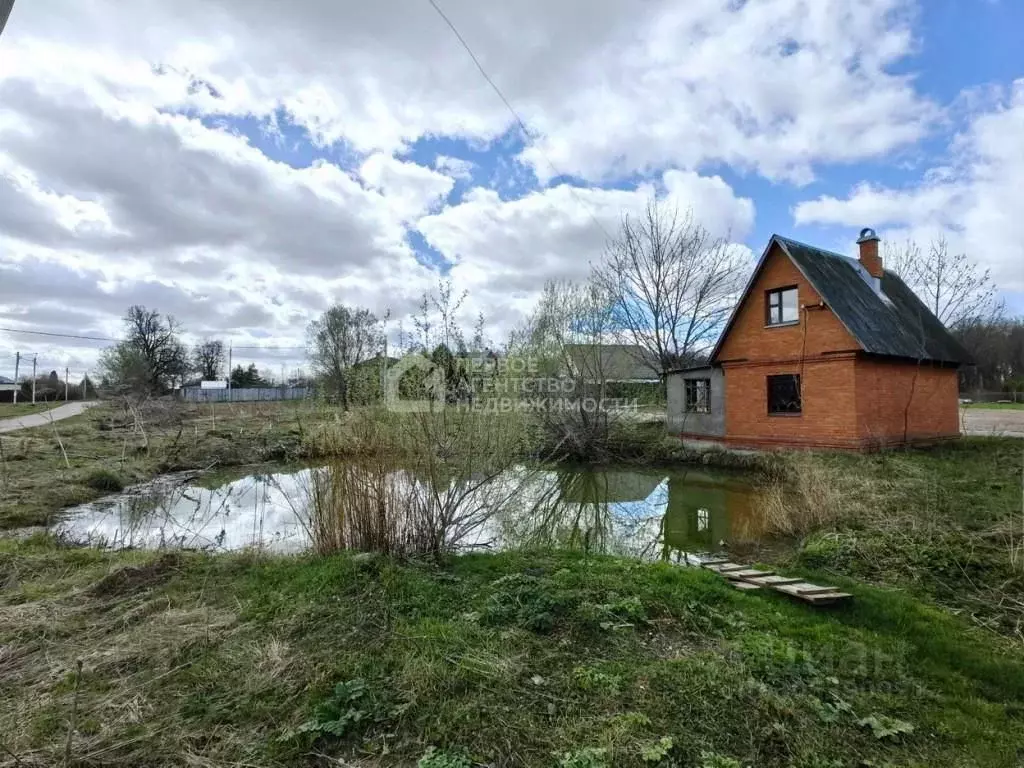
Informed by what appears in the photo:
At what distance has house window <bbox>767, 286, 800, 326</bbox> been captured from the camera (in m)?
16.0

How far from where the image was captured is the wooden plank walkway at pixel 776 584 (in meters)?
4.71

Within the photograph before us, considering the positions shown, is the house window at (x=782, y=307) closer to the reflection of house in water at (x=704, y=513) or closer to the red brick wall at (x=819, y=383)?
the red brick wall at (x=819, y=383)

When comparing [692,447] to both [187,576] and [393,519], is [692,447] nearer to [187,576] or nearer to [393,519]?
[393,519]

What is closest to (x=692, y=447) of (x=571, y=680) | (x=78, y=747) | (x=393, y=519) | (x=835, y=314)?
(x=835, y=314)

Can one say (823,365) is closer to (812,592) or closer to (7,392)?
(812,592)

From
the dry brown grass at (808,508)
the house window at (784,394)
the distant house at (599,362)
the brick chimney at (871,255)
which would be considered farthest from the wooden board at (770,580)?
the brick chimney at (871,255)

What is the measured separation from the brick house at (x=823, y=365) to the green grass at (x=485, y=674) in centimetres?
1139

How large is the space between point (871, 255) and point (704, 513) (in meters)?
13.6

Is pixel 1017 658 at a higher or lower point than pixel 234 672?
lower

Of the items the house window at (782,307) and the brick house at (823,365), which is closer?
the brick house at (823,365)

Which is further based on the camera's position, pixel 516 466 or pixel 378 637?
pixel 516 466

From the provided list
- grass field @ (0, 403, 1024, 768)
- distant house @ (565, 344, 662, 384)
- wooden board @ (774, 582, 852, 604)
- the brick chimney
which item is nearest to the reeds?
grass field @ (0, 403, 1024, 768)

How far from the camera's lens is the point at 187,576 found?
16.1ft

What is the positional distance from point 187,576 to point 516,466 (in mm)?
3677
